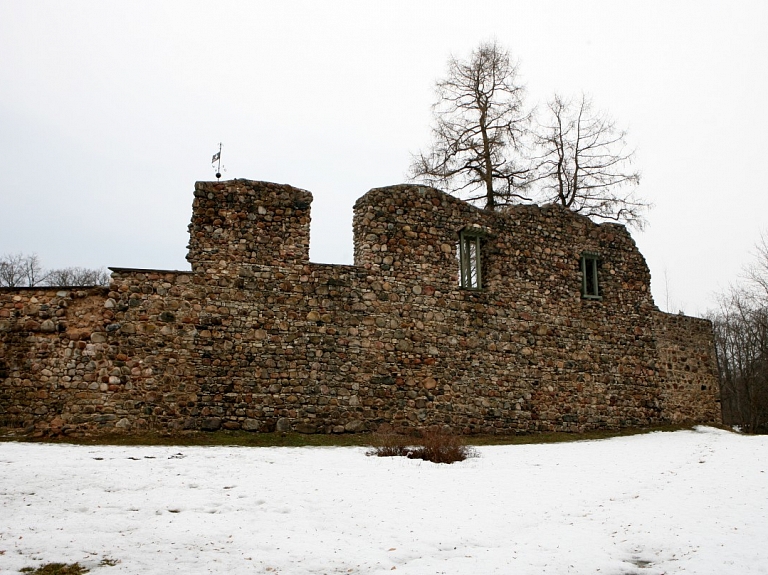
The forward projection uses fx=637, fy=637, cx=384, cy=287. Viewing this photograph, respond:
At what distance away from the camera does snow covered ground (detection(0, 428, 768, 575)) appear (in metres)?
5.79

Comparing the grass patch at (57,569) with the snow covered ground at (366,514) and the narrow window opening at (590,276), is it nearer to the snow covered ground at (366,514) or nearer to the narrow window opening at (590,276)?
the snow covered ground at (366,514)

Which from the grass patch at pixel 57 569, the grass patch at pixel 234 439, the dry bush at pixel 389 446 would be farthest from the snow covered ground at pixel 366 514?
the grass patch at pixel 234 439

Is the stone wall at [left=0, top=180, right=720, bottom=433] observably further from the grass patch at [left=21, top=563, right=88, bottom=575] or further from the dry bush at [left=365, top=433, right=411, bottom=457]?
the grass patch at [left=21, top=563, right=88, bottom=575]

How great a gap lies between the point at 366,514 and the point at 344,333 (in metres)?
6.89

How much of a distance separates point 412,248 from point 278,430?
518 cm


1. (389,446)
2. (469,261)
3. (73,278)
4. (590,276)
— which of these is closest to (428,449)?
(389,446)

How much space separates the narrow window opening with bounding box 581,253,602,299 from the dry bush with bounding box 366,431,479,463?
7233 mm

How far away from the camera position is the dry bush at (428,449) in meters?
10.9

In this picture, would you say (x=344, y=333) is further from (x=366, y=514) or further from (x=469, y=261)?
(x=366, y=514)

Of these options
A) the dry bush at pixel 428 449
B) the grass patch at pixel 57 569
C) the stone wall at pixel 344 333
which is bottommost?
the grass patch at pixel 57 569

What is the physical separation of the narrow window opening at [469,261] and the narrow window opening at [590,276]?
338 cm

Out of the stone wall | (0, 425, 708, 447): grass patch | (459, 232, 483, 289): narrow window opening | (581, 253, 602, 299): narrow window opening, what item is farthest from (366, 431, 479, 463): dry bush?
(581, 253, 602, 299): narrow window opening

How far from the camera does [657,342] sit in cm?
1852

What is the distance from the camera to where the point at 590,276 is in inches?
702
